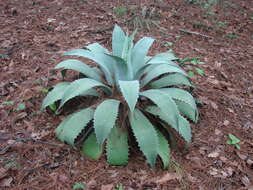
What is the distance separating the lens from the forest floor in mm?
1796

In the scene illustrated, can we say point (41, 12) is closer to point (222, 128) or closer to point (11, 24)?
point (11, 24)

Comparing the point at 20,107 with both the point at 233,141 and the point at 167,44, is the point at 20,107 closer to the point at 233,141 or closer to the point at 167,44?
the point at 233,141

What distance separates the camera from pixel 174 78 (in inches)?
85.4

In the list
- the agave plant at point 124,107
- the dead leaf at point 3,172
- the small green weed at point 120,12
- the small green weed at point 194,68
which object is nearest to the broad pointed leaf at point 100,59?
the agave plant at point 124,107

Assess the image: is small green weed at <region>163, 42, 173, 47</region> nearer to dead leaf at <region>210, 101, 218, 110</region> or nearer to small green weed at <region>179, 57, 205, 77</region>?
small green weed at <region>179, 57, 205, 77</region>

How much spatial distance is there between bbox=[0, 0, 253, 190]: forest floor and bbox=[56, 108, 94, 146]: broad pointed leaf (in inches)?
4.5

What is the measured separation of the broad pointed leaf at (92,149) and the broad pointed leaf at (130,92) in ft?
1.46

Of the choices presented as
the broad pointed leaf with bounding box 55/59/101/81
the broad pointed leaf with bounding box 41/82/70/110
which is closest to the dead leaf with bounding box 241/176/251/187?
the broad pointed leaf with bounding box 55/59/101/81

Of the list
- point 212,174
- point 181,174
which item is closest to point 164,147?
point 181,174

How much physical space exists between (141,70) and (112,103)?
42 centimetres

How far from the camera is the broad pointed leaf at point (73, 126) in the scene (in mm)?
1830

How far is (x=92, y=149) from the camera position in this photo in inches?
74.5

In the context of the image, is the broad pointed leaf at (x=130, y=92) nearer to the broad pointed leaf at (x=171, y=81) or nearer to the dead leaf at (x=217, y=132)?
the broad pointed leaf at (x=171, y=81)

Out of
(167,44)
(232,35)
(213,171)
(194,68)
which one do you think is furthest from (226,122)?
(232,35)
